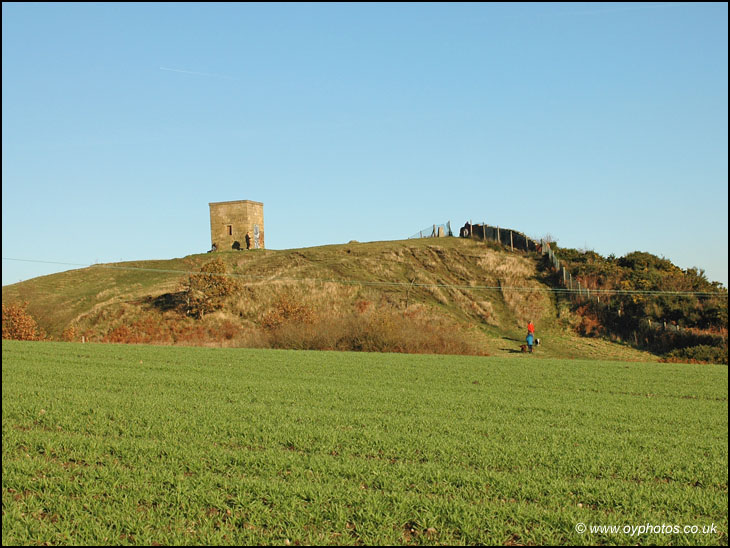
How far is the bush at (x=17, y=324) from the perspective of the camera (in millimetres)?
40000

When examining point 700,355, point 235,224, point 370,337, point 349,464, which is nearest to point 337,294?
point 370,337

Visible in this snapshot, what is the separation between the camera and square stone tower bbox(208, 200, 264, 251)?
66.6 meters

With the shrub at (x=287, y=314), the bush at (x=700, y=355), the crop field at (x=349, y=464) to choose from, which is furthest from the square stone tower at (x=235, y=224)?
the crop field at (x=349, y=464)

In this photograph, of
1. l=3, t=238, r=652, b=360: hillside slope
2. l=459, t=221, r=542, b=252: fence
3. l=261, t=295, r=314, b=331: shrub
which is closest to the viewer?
l=261, t=295, r=314, b=331: shrub

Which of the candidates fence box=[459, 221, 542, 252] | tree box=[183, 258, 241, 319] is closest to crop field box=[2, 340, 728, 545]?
tree box=[183, 258, 241, 319]

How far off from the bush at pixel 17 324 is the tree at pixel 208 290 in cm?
1082

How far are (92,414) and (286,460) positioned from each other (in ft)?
16.5

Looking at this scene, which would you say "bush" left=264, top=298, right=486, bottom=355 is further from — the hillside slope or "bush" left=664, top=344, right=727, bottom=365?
"bush" left=664, top=344, right=727, bottom=365

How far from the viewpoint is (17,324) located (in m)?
40.2

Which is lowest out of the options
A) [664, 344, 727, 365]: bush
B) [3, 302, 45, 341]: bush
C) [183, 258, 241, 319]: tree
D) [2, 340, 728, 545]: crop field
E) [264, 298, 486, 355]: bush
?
[664, 344, 727, 365]: bush

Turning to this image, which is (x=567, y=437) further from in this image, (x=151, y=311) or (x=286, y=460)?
(x=151, y=311)

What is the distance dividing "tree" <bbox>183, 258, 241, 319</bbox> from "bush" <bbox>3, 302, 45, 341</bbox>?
10823mm

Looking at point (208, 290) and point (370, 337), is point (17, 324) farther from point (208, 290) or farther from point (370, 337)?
point (370, 337)

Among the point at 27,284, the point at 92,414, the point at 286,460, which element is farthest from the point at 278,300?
the point at 286,460
